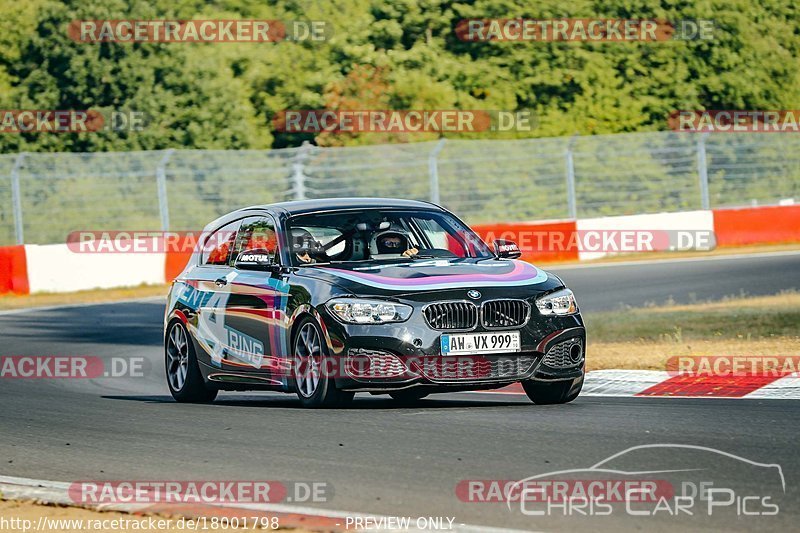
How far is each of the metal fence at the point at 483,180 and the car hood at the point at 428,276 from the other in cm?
2067

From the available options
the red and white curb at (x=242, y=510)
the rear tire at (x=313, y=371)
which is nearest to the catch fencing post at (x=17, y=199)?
the rear tire at (x=313, y=371)

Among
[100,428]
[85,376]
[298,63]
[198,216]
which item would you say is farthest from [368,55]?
[100,428]

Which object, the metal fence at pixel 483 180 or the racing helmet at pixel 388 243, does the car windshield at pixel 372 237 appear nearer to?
the racing helmet at pixel 388 243

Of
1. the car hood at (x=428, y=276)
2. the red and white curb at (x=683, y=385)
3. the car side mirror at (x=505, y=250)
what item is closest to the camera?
the car hood at (x=428, y=276)

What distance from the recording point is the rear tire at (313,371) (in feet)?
34.4

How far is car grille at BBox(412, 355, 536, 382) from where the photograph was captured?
33.3 feet

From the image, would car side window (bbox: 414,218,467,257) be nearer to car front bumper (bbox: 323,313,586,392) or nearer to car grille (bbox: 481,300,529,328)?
car grille (bbox: 481,300,529,328)

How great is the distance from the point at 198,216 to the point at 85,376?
59.1ft

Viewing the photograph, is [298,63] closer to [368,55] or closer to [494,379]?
[368,55]

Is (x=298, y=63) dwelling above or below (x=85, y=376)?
above

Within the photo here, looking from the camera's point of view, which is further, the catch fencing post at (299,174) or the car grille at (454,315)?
the catch fencing post at (299,174)

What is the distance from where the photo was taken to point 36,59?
157ft

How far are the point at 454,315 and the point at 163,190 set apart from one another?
20.9 metres

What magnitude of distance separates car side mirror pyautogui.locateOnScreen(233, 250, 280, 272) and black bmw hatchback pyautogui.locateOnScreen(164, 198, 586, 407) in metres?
0.01
